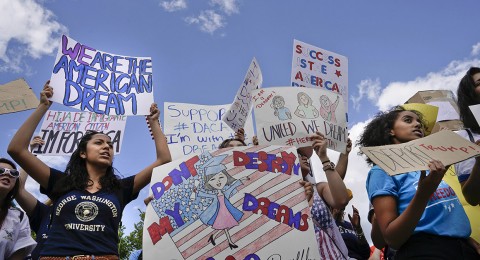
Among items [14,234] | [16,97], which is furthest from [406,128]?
[16,97]

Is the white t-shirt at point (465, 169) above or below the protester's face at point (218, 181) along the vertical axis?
above

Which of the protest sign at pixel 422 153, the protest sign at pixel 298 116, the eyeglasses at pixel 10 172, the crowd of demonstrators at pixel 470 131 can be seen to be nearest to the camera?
the protest sign at pixel 422 153

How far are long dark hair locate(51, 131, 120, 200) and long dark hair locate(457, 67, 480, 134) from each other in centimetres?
259

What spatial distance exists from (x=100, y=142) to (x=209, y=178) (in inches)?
42.2

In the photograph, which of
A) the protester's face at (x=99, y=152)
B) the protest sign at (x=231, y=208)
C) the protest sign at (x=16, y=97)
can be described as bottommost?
the protest sign at (x=231, y=208)

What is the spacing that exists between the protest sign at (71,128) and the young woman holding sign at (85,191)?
0.80 metres

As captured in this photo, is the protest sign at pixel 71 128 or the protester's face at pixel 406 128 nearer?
the protester's face at pixel 406 128

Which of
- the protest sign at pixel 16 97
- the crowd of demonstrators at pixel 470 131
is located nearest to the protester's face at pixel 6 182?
the protest sign at pixel 16 97

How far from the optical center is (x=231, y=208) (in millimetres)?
2848

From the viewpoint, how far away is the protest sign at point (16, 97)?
4547 mm

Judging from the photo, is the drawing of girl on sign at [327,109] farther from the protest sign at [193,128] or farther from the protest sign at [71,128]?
the protest sign at [71,128]

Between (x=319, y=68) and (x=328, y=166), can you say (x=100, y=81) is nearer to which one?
(x=319, y=68)

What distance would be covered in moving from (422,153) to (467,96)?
4.59 ft

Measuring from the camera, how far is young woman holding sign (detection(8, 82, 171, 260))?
2801 mm
